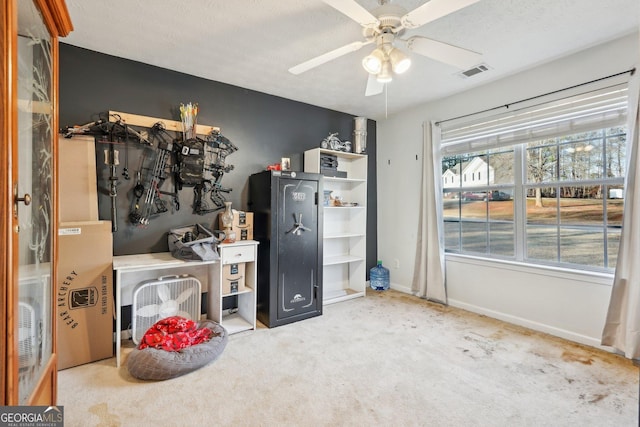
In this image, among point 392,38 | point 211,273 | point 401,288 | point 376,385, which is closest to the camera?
point 392,38

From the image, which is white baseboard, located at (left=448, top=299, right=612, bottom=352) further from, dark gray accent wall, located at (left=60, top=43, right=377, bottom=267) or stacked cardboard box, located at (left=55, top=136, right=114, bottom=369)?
stacked cardboard box, located at (left=55, top=136, right=114, bottom=369)

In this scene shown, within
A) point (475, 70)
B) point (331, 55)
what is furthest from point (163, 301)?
point (475, 70)

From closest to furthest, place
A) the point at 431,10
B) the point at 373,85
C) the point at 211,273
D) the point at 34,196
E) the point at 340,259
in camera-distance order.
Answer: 1. the point at 34,196
2. the point at 431,10
3. the point at 373,85
4. the point at 211,273
5. the point at 340,259

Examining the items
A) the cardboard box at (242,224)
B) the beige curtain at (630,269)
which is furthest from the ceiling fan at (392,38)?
the cardboard box at (242,224)

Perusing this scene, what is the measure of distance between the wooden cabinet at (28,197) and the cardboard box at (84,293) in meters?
0.88

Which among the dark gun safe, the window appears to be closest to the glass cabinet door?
the dark gun safe

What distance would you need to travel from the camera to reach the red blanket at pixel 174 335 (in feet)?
7.53

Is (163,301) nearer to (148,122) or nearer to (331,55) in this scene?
(148,122)

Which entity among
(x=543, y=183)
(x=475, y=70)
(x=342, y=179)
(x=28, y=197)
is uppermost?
(x=475, y=70)

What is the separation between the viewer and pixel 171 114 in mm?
2984

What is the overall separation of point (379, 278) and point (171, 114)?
3256 mm

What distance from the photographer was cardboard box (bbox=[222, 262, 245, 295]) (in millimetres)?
2885

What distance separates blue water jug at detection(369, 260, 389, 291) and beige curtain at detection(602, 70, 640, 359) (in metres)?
2.35
